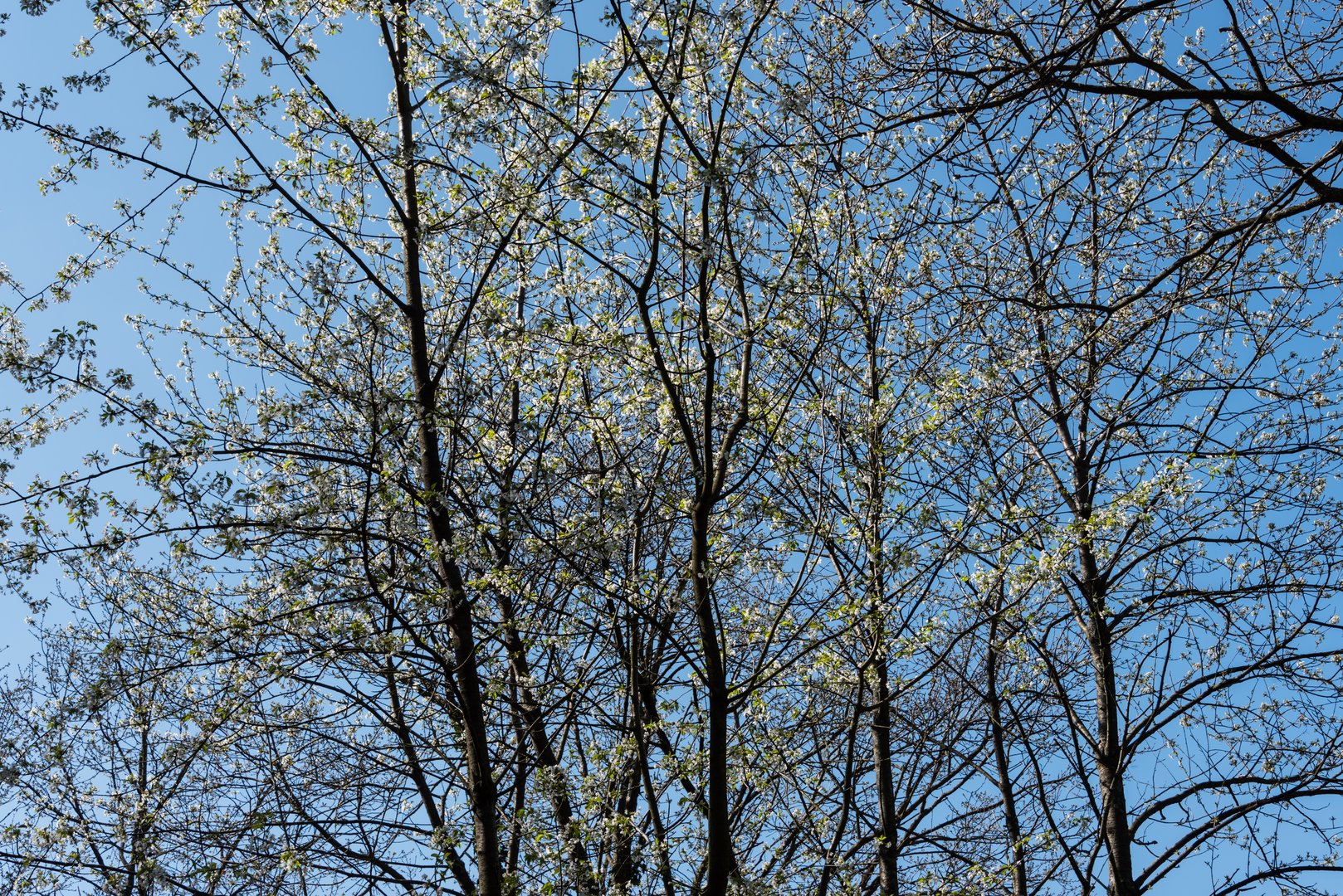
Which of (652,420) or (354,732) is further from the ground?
(652,420)

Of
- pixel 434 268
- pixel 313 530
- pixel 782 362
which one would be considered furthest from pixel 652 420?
pixel 313 530

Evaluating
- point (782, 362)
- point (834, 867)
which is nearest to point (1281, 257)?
point (782, 362)

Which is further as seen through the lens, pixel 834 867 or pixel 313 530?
pixel 834 867

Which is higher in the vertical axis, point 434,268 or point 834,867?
point 434,268

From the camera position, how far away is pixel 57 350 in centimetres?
642

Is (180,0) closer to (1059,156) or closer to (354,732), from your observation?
(354,732)

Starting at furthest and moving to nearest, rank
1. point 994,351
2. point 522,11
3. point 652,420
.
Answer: point 652,420 < point 994,351 < point 522,11

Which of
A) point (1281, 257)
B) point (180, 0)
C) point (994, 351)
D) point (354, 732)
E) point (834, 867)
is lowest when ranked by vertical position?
point (834, 867)

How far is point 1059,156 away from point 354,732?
317 inches

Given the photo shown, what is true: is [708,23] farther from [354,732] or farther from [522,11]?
Answer: [354,732]

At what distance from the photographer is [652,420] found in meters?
8.34

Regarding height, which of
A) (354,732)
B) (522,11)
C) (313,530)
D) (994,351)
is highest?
(522,11)

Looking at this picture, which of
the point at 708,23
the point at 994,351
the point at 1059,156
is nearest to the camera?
the point at 708,23

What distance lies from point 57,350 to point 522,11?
369 centimetres
